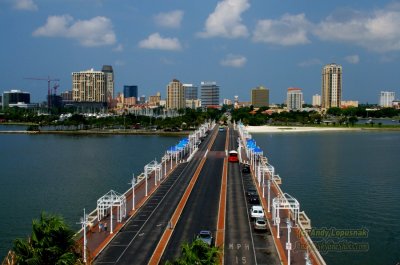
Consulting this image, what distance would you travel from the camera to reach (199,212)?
39375 millimetres

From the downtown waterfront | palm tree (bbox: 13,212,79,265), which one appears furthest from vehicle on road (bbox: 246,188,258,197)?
palm tree (bbox: 13,212,79,265)

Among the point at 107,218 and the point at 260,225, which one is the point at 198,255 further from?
the point at 107,218

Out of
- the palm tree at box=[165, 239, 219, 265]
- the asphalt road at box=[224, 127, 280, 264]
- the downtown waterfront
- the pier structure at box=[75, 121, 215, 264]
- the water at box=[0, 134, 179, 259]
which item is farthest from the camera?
the water at box=[0, 134, 179, 259]

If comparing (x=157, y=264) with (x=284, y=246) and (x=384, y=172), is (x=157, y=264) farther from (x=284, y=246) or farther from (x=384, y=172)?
(x=384, y=172)

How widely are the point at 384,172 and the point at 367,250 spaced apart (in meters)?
40.1

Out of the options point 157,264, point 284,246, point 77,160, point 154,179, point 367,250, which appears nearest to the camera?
point 157,264

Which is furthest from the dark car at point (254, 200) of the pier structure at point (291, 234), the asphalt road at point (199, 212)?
the asphalt road at point (199, 212)

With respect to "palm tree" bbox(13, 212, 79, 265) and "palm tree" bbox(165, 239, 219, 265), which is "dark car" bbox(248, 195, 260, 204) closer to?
"palm tree" bbox(13, 212, 79, 265)

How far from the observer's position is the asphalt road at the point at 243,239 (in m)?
28.0

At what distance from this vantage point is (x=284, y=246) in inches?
1196

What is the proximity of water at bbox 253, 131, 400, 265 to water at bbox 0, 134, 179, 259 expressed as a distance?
2147cm

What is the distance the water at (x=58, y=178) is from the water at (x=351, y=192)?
2147 cm

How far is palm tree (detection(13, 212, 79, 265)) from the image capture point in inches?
740

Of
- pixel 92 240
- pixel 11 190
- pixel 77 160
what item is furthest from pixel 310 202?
pixel 77 160
